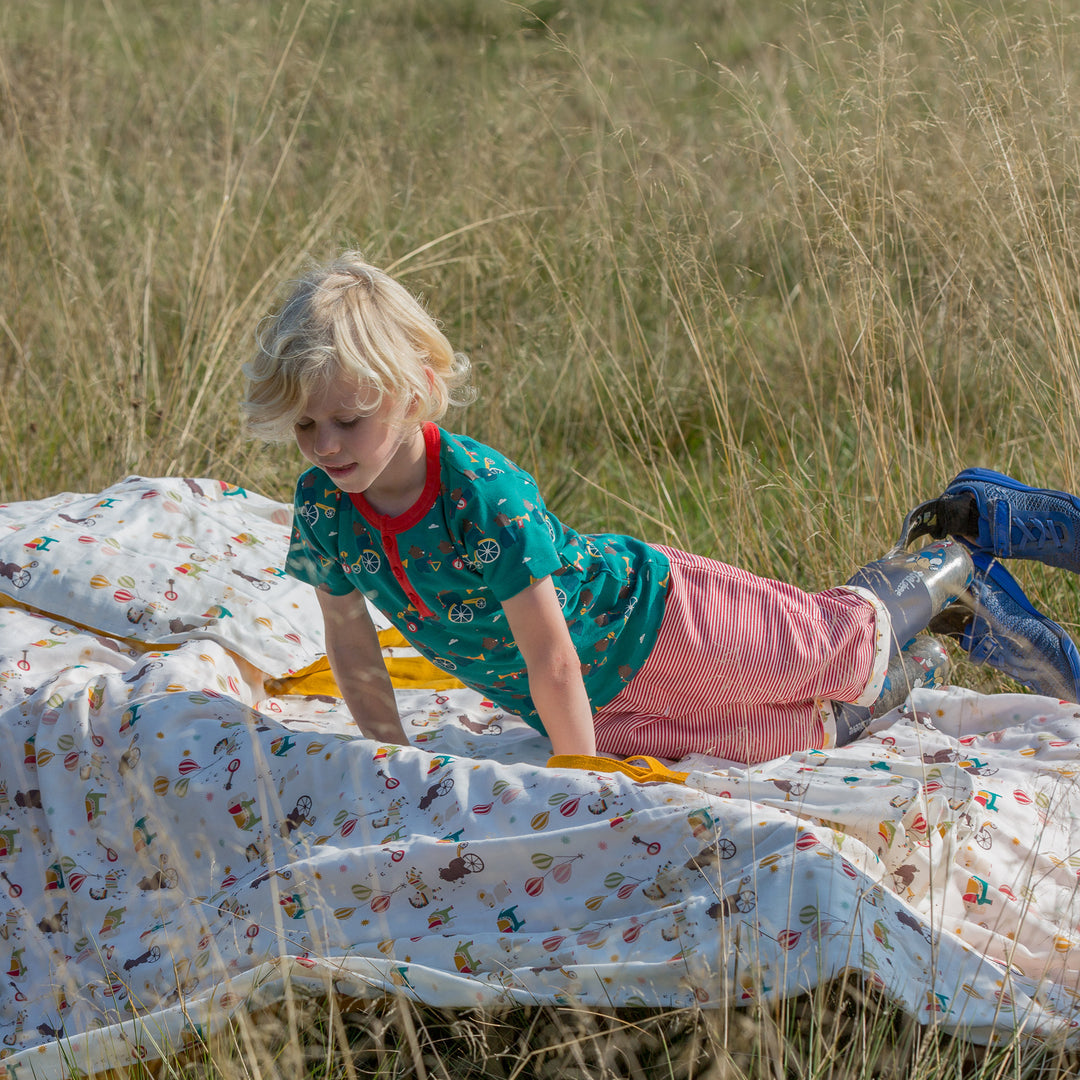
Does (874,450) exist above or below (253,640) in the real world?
above

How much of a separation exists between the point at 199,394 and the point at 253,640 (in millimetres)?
1092

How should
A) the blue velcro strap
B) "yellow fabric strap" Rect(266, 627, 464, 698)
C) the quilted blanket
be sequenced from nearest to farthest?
1. the quilted blanket
2. the blue velcro strap
3. "yellow fabric strap" Rect(266, 627, 464, 698)

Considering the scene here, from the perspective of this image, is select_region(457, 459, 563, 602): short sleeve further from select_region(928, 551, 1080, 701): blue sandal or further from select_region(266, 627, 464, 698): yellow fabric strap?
select_region(928, 551, 1080, 701): blue sandal

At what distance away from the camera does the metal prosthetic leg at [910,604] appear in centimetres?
213

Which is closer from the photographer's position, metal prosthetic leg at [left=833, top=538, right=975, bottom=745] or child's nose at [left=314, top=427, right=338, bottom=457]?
child's nose at [left=314, top=427, right=338, bottom=457]

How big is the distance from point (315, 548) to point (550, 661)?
0.46 meters

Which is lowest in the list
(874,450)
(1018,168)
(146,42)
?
(874,450)

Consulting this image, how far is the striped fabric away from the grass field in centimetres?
50

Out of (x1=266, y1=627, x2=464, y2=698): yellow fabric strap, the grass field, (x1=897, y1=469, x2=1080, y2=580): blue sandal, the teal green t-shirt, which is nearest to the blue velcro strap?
(x1=897, y1=469, x2=1080, y2=580): blue sandal

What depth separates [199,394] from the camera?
316cm

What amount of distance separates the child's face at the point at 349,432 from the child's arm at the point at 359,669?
1.06ft

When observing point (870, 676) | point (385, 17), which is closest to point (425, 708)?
point (870, 676)

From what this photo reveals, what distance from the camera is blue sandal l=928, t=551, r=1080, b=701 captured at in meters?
2.20

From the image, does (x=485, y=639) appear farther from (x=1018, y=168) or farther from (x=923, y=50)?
(x=923, y=50)
